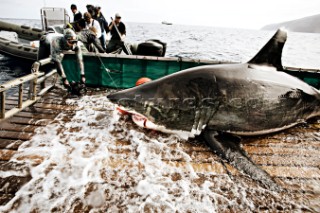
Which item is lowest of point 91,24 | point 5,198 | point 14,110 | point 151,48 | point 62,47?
point 5,198

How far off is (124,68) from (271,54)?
4133 mm

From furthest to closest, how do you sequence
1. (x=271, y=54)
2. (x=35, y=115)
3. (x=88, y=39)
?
(x=88, y=39)
(x=35, y=115)
(x=271, y=54)

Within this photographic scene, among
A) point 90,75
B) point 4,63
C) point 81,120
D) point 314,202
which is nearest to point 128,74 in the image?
point 90,75

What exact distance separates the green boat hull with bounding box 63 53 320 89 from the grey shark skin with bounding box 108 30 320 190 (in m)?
2.89

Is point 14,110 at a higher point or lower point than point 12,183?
higher

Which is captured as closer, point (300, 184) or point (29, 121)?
point (300, 184)

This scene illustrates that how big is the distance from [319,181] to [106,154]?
3022mm

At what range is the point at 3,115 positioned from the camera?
12.4 ft

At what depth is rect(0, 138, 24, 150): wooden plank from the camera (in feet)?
10.4

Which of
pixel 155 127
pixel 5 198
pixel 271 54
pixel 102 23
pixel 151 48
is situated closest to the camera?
pixel 5 198

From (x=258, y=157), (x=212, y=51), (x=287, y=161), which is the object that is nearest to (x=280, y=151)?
(x=287, y=161)

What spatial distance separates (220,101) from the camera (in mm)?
3408

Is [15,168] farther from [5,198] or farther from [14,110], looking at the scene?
[14,110]

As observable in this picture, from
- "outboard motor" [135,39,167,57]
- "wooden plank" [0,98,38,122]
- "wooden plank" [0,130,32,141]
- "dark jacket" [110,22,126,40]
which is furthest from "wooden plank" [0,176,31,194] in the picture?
"dark jacket" [110,22,126,40]
